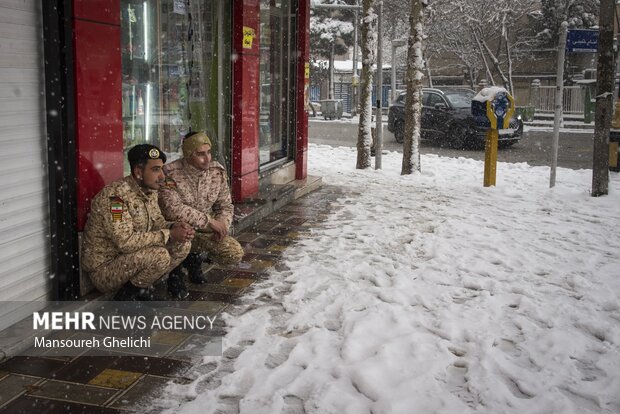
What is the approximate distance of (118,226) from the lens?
425 cm

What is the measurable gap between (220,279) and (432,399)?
8.49 feet

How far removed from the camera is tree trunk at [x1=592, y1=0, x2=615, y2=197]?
8.79 m

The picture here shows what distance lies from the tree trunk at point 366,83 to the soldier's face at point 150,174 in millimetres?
8563

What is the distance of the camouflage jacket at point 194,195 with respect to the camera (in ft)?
16.3

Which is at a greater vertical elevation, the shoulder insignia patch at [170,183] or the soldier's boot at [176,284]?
the shoulder insignia patch at [170,183]

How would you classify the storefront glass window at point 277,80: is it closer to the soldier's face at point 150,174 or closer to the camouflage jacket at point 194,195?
the camouflage jacket at point 194,195

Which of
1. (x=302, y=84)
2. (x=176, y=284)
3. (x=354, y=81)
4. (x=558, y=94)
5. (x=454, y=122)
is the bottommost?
(x=176, y=284)

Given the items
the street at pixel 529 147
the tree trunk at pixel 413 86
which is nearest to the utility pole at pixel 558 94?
the tree trunk at pixel 413 86

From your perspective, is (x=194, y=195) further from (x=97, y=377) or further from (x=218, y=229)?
(x=97, y=377)

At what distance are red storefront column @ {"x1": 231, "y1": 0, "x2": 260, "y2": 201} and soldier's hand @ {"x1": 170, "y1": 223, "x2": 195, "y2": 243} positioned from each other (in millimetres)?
3388

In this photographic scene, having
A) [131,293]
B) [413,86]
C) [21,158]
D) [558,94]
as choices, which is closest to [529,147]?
[413,86]

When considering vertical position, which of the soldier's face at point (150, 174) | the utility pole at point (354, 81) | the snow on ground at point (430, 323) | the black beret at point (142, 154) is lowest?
the snow on ground at point (430, 323)

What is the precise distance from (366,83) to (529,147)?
772 cm

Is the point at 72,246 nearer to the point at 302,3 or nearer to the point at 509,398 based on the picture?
the point at 509,398
